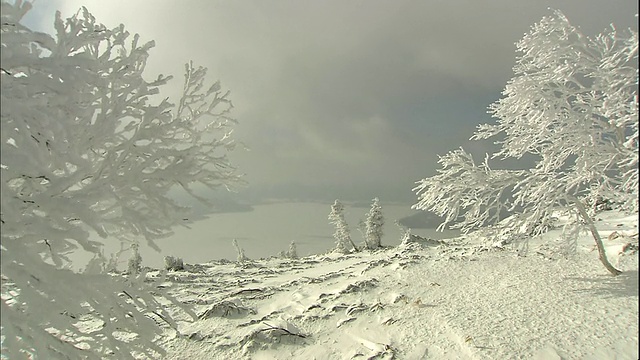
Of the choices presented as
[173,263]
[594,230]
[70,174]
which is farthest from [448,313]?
[173,263]

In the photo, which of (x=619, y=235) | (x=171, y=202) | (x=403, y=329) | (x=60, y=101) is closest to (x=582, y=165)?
(x=619, y=235)

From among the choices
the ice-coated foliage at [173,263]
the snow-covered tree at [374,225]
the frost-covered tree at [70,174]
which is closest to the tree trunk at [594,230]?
the frost-covered tree at [70,174]

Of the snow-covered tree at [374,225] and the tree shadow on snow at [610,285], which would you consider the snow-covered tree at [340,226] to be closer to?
the snow-covered tree at [374,225]

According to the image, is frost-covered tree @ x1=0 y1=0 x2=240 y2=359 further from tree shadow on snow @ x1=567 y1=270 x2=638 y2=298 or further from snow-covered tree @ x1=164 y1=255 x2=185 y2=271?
snow-covered tree @ x1=164 y1=255 x2=185 y2=271

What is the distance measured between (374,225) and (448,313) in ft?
129

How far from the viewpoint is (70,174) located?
539 centimetres

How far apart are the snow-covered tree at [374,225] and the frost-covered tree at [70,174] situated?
42653 mm

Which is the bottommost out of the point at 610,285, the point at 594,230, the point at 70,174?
the point at 610,285

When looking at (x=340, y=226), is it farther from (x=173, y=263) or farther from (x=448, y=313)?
(x=448, y=313)

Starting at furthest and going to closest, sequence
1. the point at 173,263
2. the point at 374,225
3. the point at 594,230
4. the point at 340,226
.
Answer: the point at 340,226
the point at 374,225
the point at 173,263
the point at 594,230

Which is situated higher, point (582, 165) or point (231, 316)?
point (582, 165)

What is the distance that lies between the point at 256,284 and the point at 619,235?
14.8m

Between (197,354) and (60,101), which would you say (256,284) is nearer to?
(197,354)

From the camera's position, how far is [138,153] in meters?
6.25
